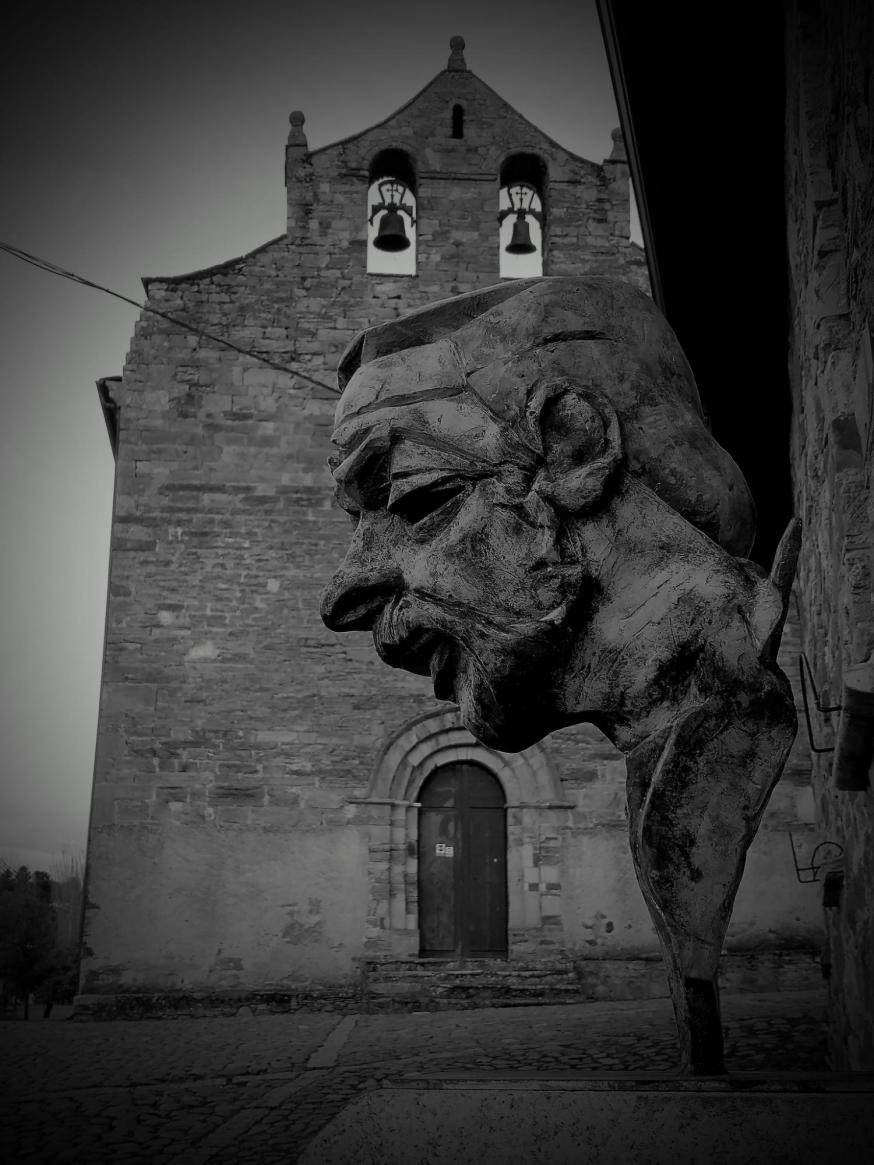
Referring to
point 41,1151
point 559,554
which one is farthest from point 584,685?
point 41,1151

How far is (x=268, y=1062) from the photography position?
259 inches

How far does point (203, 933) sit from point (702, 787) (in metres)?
9.63

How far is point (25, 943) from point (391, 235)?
9168mm

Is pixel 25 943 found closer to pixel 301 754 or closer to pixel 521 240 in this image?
pixel 301 754

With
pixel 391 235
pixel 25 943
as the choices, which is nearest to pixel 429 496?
pixel 391 235

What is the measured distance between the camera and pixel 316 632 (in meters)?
11.2

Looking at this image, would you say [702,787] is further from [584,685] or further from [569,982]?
[569,982]

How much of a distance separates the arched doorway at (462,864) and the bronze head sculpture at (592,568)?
9.36 m

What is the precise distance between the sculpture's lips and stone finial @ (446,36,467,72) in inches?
528

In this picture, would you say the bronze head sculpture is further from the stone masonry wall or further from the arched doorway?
the arched doorway

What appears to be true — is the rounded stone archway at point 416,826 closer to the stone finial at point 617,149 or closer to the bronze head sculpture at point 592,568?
the stone finial at point 617,149

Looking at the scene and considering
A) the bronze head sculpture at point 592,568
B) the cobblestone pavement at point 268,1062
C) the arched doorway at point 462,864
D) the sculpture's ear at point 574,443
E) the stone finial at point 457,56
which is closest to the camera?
the bronze head sculpture at point 592,568

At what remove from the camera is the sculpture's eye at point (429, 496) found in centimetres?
176

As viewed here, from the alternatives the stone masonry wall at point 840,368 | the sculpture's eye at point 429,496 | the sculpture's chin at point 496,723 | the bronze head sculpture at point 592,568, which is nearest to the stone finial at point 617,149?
the stone masonry wall at point 840,368
